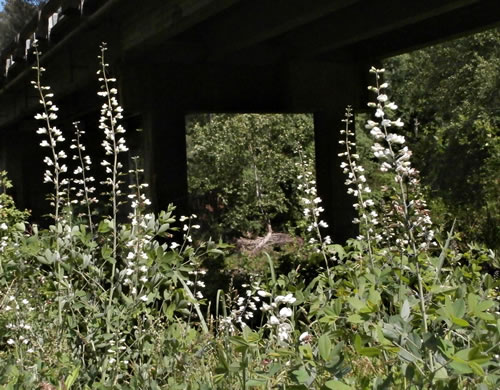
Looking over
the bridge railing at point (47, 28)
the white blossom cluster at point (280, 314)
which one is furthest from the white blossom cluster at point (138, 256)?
the bridge railing at point (47, 28)

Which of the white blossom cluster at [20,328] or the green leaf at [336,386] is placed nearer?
the green leaf at [336,386]

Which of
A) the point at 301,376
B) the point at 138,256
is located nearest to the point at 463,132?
the point at 138,256

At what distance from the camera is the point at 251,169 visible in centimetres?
1953

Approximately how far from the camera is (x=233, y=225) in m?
18.0


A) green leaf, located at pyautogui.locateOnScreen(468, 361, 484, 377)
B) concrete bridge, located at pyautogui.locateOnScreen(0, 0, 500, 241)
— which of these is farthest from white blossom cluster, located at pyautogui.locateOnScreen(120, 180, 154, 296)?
concrete bridge, located at pyautogui.locateOnScreen(0, 0, 500, 241)

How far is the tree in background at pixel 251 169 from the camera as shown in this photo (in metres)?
18.8

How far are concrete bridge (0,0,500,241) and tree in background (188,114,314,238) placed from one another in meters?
8.34

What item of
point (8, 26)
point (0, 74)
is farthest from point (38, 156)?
point (8, 26)

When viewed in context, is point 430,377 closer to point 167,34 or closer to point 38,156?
point 167,34

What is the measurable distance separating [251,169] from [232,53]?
34.5ft

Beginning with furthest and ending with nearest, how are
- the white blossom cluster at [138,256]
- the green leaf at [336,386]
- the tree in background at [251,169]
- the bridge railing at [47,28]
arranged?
the tree in background at [251,169]
the bridge railing at [47,28]
the white blossom cluster at [138,256]
the green leaf at [336,386]

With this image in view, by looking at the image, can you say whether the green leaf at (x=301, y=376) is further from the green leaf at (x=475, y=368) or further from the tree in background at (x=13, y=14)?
the tree in background at (x=13, y=14)

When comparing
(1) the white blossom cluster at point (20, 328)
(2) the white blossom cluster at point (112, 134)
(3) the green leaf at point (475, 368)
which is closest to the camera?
(3) the green leaf at point (475, 368)

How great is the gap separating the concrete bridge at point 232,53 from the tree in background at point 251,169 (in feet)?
27.4
